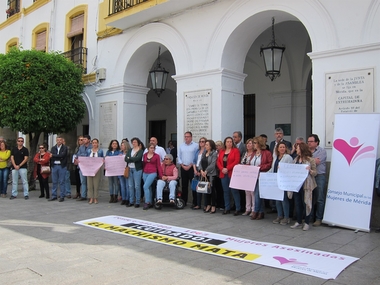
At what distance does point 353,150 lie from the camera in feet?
20.7

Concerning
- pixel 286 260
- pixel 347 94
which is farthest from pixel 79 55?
pixel 286 260

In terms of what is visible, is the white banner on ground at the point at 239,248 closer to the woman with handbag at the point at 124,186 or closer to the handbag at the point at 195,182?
the handbag at the point at 195,182

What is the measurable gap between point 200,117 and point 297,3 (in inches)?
133

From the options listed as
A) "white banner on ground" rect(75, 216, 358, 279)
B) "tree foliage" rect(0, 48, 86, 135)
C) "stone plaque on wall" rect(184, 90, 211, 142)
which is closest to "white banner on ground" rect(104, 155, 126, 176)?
"stone plaque on wall" rect(184, 90, 211, 142)

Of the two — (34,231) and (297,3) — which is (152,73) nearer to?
(297,3)

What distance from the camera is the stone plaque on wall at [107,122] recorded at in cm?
1167

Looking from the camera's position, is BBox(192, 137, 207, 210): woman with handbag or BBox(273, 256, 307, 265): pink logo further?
BBox(192, 137, 207, 210): woman with handbag

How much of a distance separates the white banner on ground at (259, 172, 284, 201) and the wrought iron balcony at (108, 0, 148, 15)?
605 cm

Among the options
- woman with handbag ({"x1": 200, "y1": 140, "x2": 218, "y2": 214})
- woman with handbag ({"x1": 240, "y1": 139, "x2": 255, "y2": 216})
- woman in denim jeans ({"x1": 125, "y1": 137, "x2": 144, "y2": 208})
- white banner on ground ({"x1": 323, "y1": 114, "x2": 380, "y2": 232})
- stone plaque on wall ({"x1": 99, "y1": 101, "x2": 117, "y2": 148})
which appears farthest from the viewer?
stone plaque on wall ({"x1": 99, "y1": 101, "x2": 117, "y2": 148})

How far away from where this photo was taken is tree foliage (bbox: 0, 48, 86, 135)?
10242 millimetres

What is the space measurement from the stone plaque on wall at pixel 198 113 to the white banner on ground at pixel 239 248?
3128 mm

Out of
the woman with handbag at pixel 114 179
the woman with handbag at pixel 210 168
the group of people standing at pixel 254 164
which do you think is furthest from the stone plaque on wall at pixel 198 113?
the woman with handbag at pixel 114 179

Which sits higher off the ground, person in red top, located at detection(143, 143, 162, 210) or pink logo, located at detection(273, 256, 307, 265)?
person in red top, located at detection(143, 143, 162, 210)

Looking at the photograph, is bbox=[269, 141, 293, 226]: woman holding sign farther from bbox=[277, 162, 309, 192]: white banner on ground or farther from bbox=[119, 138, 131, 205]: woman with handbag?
bbox=[119, 138, 131, 205]: woman with handbag
